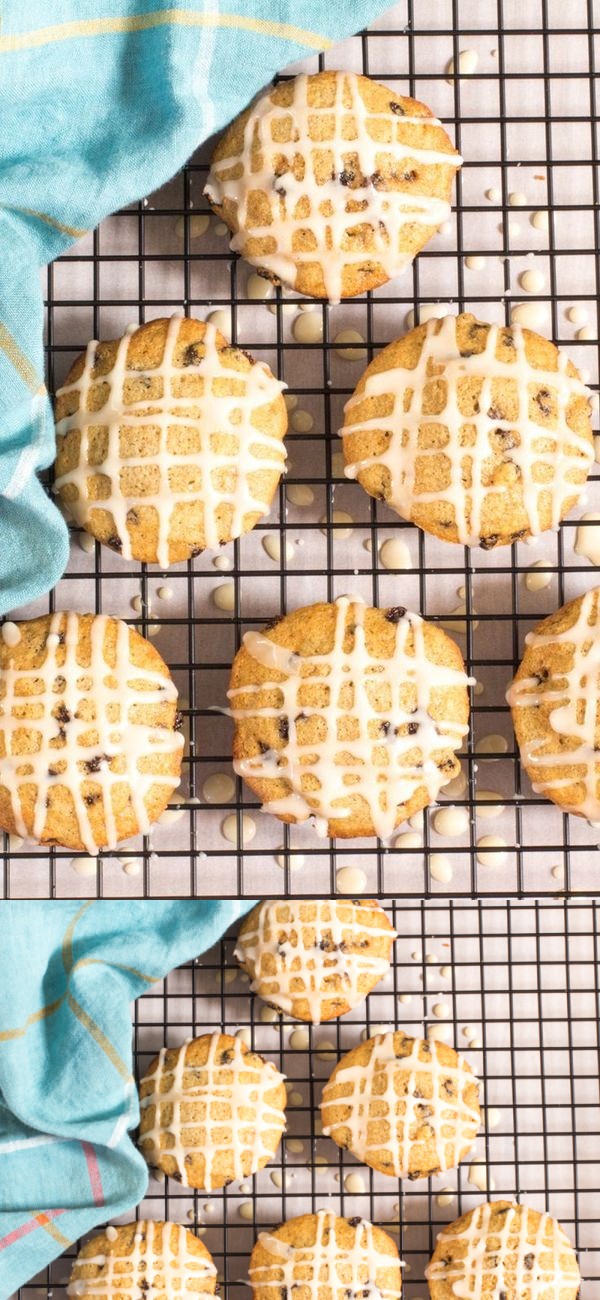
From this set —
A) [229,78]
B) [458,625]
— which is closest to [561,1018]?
[458,625]

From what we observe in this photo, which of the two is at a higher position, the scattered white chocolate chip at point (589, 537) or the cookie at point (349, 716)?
the scattered white chocolate chip at point (589, 537)

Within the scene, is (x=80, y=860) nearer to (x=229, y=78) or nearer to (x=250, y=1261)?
(x=250, y=1261)

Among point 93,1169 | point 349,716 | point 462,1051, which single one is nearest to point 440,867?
point 349,716

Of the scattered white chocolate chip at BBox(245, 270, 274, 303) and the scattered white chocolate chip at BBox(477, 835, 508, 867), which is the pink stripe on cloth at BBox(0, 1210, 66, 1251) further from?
the scattered white chocolate chip at BBox(245, 270, 274, 303)

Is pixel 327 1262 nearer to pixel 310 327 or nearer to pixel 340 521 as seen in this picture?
pixel 340 521

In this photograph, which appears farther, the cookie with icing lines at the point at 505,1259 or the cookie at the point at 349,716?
the cookie with icing lines at the point at 505,1259

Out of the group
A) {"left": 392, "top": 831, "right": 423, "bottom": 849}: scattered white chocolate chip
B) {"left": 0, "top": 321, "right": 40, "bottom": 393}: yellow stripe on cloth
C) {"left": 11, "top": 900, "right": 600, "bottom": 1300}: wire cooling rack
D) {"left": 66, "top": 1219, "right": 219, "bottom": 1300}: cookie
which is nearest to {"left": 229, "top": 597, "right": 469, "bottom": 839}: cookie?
{"left": 392, "top": 831, "right": 423, "bottom": 849}: scattered white chocolate chip

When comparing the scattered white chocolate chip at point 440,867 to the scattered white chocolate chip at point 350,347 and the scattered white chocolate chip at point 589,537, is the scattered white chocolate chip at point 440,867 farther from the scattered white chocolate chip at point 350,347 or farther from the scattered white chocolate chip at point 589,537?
the scattered white chocolate chip at point 350,347

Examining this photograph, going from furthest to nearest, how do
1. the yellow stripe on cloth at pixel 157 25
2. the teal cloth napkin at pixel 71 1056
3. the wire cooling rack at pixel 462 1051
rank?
the wire cooling rack at pixel 462 1051, the teal cloth napkin at pixel 71 1056, the yellow stripe on cloth at pixel 157 25

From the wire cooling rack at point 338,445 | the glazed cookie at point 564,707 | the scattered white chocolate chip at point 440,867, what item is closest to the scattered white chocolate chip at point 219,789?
the wire cooling rack at point 338,445
